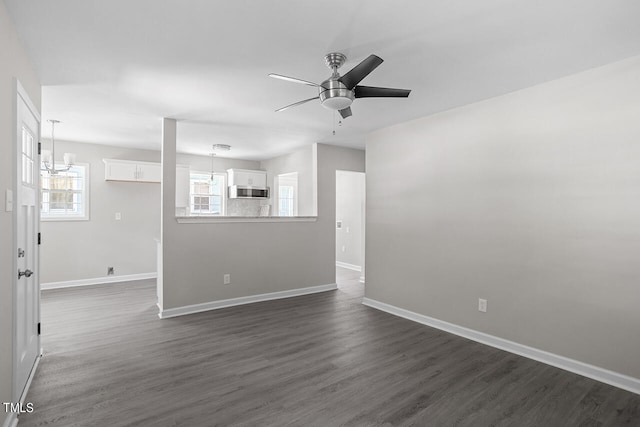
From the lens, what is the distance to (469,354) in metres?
3.12

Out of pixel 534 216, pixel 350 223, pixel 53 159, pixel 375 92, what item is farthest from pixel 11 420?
pixel 350 223

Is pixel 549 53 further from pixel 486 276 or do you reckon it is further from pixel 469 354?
pixel 469 354

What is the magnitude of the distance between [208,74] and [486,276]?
3.28 m

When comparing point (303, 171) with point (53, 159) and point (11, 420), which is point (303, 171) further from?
point (11, 420)

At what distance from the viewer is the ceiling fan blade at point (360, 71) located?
206 centimetres

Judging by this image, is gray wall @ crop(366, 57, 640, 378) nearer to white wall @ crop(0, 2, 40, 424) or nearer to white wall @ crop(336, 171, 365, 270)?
white wall @ crop(336, 171, 365, 270)

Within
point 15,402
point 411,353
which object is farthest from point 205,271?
point 411,353

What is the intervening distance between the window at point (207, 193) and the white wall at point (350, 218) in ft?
8.60

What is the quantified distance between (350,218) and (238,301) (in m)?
3.77

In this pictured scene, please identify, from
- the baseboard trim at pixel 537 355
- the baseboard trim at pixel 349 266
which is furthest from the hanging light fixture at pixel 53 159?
the baseboard trim at pixel 349 266

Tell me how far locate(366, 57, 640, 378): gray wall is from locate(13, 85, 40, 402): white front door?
369cm

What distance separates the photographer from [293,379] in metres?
2.63

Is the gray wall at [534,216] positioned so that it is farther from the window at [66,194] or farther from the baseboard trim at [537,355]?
the window at [66,194]

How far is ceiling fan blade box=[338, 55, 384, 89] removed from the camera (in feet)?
6.77
